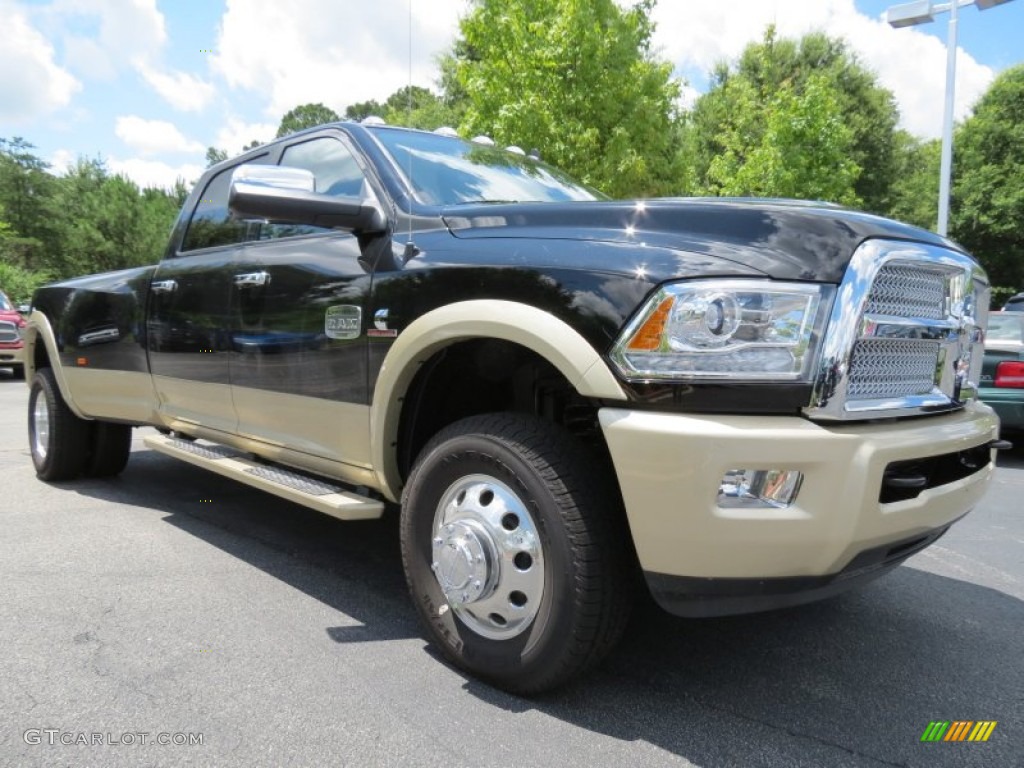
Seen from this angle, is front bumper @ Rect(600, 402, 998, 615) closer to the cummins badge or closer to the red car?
the cummins badge

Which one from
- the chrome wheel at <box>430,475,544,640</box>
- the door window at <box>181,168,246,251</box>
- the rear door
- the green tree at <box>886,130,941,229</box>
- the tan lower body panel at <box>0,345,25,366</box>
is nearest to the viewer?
the chrome wheel at <box>430,475,544,640</box>

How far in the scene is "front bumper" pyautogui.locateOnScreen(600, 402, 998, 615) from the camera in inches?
75.2

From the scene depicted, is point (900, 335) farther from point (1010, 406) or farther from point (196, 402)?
point (1010, 406)

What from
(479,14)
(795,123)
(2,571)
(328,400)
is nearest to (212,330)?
(328,400)

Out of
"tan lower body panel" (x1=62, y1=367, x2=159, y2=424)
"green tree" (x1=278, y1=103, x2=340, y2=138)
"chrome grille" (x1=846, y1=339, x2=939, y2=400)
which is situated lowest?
"tan lower body panel" (x1=62, y1=367, x2=159, y2=424)

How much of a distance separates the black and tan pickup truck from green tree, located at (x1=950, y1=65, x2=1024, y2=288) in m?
28.5

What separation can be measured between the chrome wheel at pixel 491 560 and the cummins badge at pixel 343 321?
2.54 ft

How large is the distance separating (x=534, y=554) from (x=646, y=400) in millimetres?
594

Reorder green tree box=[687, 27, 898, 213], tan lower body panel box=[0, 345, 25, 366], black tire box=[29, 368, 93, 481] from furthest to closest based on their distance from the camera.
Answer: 1. green tree box=[687, 27, 898, 213]
2. tan lower body panel box=[0, 345, 25, 366]
3. black tire box=[29, 368, 93, 481]

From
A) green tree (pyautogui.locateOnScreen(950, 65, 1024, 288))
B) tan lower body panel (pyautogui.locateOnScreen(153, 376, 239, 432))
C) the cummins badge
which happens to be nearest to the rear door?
the cummins badge

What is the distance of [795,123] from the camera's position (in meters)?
15.2

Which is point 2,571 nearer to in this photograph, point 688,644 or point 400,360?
point 400,360

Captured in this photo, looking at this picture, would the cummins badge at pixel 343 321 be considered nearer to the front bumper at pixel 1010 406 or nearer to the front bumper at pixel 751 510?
the front bumper at pixel 751 510

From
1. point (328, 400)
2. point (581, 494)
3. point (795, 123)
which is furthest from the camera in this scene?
point (795, 123)
